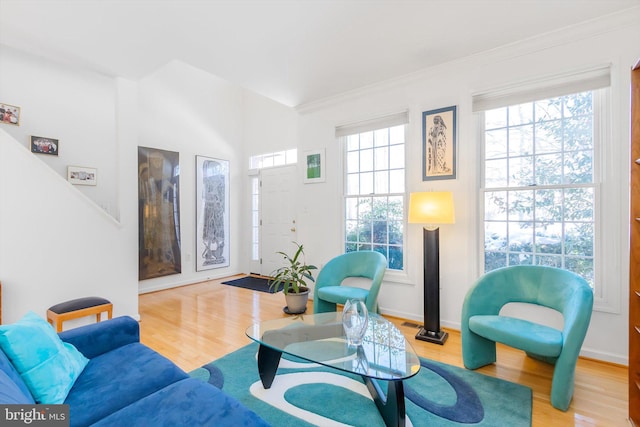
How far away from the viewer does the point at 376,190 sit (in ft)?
12.1

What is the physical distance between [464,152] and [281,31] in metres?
2.08

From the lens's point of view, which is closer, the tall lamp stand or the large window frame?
the large window frame

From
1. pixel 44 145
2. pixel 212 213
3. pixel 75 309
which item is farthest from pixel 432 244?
pixel 44 145

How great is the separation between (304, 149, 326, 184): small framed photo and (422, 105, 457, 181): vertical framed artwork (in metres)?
1.37

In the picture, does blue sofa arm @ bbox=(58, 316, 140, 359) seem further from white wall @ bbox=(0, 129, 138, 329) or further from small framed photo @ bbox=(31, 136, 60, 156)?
small framed photo @ bbox=(31, 136, 60, 156)

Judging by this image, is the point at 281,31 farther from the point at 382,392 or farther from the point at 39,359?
the point at 382,392

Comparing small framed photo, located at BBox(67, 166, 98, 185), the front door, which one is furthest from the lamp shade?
small framed photo, located at BBox(67, 166, 98, 185)

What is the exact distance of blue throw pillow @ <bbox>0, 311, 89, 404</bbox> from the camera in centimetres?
121

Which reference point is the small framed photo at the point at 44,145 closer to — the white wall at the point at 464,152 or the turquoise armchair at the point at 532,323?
the white wall at the point at 464,152

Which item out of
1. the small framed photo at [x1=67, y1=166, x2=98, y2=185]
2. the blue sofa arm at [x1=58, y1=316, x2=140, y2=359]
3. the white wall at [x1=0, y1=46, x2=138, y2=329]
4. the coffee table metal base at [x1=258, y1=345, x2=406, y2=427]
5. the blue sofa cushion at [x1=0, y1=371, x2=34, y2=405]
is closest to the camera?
the blue sofa cushion at [x1=0, y1=371, x2=34, y2=405]

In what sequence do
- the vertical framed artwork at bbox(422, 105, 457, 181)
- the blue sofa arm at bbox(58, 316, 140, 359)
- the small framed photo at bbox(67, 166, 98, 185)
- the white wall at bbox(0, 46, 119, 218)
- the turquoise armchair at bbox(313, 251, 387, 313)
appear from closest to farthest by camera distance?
the blue sofa arm at bbox(58, 316, 140, 359) → the turquoise armchair at bbox(313, 251, 387, 313) → the vertical framed artwork at bbox(422, 105, 457, 181) → the white wall at bbox(0, 46, 119, 218) → the small framed photo at bbox(67, 166, 98, 185)

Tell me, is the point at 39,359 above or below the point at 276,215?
below

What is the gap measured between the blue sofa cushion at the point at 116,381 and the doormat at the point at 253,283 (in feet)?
9.48

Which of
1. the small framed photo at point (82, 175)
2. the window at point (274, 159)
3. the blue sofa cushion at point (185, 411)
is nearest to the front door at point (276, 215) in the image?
the window at point (274, 159)
